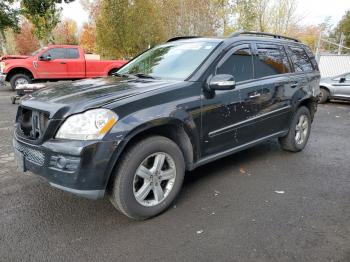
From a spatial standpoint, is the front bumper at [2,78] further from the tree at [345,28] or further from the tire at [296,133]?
the tree at [345,28]

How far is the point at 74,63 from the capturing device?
Answer: 13062 mm

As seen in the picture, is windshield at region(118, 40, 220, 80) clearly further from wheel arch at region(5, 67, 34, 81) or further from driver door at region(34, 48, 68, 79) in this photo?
wheel arch at region(5, 67, 34, 81)

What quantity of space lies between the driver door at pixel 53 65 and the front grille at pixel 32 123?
33.5 ft

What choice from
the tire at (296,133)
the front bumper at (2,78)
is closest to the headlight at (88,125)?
the tire at (296,133)

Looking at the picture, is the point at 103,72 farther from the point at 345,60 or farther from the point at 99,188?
the point at 345,60

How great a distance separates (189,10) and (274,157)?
1901 centimetres

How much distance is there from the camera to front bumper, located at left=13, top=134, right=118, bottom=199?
8.37 ft

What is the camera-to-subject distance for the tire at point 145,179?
9.12 feet

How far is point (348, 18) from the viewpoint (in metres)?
46.3

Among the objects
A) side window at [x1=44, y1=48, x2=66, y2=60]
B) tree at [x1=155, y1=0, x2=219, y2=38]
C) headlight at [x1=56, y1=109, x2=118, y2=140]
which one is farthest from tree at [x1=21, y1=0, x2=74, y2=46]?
headlight at [x1=56, y1=109, x2=118, y2=140]

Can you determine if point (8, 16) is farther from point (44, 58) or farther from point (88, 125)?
point (88, 125)

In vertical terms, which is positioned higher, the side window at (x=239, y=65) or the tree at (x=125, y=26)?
the tree at (x=125, y=26)

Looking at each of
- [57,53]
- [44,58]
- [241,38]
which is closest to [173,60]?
[241,38]

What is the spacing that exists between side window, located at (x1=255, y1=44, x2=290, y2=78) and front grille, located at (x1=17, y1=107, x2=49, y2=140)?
2666mm
